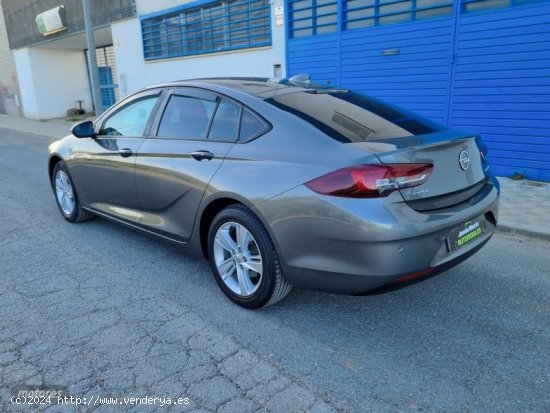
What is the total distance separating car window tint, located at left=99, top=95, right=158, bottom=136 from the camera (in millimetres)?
4105

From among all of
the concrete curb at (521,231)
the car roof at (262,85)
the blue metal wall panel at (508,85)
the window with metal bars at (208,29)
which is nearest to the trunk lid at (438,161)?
the car roof at (262,85)

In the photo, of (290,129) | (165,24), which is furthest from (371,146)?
(165,24)

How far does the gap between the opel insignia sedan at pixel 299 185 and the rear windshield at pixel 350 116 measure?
1cm

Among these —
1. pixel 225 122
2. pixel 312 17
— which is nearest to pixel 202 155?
pixel 225 122

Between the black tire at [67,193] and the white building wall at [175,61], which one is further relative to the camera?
the white building wall at [175,61]

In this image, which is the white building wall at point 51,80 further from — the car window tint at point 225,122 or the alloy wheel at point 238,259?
the alloy wheel at point 238,259

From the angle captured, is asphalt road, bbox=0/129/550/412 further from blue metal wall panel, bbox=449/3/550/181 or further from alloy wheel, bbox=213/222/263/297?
blue metal wall panel, bbox=449/3/550/181

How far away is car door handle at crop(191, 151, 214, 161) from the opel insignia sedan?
0.03 feet

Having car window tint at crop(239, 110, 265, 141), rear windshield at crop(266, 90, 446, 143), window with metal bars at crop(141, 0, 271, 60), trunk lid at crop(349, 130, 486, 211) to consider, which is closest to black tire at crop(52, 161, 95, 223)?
car window tint at crop(239, 110, 265, 141)

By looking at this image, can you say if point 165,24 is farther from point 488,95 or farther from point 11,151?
point 488,95

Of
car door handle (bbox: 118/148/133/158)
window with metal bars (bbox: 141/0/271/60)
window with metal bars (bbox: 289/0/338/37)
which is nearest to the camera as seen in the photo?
car door handle (bbox: 118/148/133/158)

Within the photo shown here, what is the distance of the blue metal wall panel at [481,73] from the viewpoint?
21.0 feet

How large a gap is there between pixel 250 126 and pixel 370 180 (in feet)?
3.48

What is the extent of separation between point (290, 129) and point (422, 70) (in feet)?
18.0
